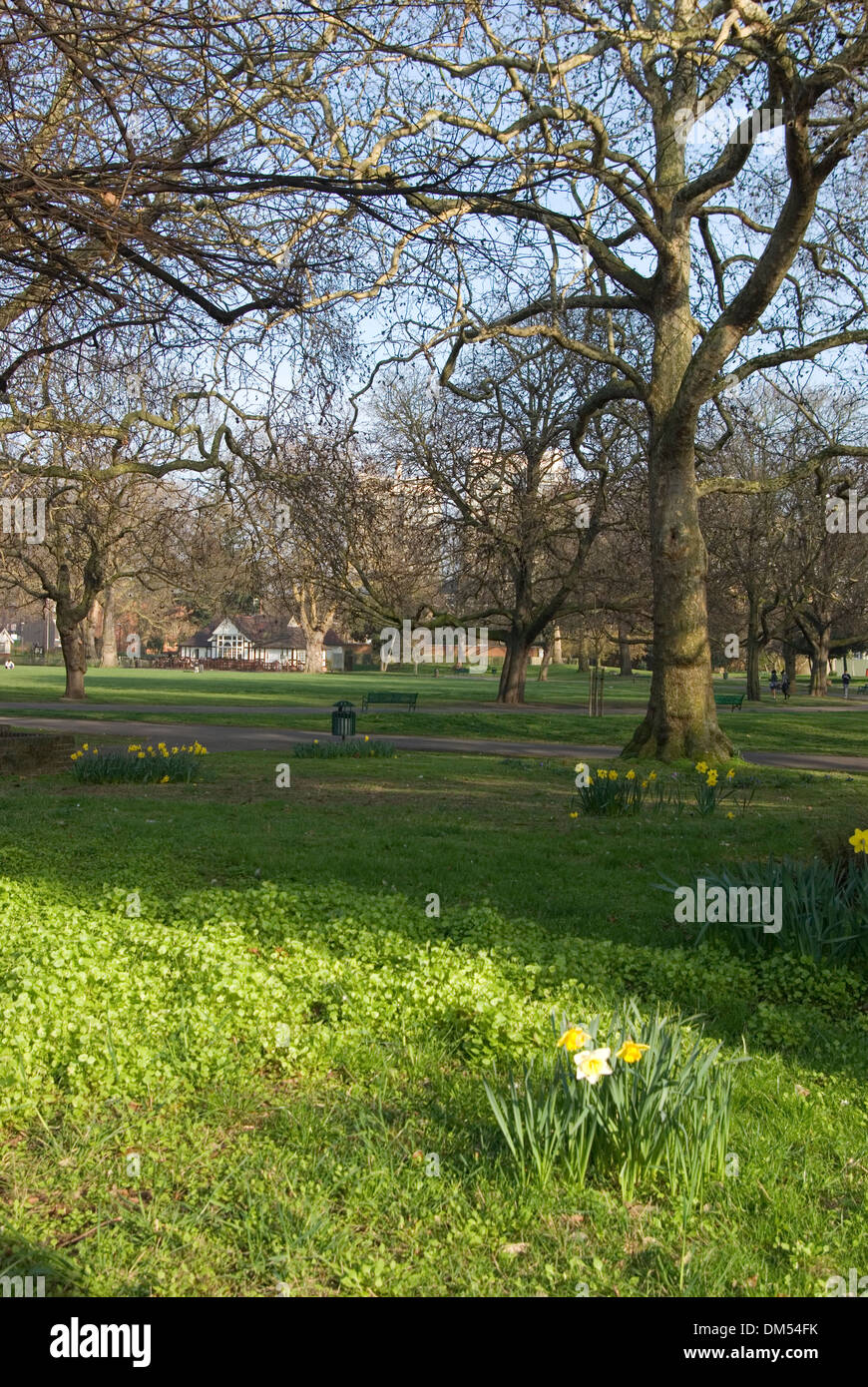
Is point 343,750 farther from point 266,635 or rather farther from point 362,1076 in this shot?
point 266,635

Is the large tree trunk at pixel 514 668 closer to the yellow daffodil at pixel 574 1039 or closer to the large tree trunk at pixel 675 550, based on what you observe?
the large tree trunk at pixel 675 550

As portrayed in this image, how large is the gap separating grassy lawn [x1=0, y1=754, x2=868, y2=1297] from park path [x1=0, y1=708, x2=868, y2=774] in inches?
413

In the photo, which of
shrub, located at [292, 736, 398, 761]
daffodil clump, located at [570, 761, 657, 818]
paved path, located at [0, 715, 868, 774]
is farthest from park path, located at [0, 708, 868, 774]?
daffodil clump, located at [570, 761, 657, 818]

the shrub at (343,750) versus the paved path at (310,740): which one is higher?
the shrub at (343,750)

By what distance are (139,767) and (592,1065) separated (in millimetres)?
10505

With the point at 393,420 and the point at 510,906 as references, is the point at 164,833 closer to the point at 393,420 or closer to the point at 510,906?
the point at 510,906

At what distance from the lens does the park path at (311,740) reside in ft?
61.2

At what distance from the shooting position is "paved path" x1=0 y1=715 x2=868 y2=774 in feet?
61.3

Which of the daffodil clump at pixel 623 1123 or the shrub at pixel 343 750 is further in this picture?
the shrub at pixel 343 750

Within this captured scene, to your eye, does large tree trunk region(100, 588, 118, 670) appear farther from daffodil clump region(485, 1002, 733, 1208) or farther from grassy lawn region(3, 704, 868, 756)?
daffodil clump region(485, 1002, 733, 1208)

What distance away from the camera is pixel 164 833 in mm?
9398

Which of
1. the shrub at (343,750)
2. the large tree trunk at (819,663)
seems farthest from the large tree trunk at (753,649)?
the shrub at (343,750)
